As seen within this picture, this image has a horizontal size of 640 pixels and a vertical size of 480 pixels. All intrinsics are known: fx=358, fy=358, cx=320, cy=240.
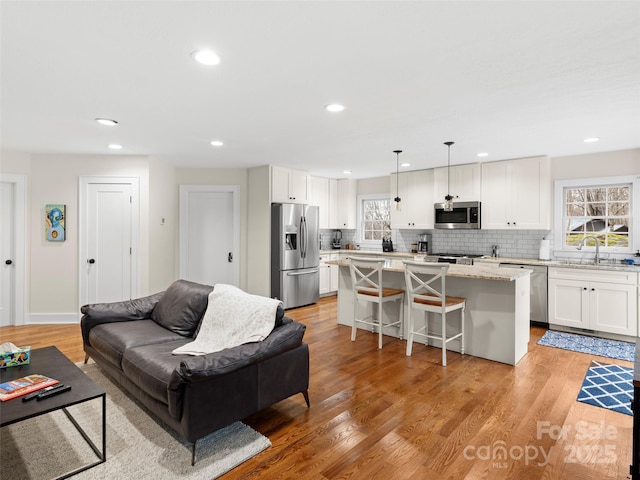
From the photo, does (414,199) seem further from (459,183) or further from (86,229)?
(86,229)

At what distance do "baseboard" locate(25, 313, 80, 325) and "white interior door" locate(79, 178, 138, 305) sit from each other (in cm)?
26

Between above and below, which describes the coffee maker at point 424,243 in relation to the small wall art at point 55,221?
below

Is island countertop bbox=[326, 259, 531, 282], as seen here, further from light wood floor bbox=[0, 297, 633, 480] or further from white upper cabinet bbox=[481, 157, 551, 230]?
white upper cabinet bbox=[481, 157, 551, 230]

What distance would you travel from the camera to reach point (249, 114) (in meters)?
3.37

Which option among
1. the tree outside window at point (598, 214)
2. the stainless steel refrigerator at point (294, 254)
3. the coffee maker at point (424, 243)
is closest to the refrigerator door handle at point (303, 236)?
the stainless steel refrigerator at point (294, 254)

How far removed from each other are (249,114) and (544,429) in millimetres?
3439

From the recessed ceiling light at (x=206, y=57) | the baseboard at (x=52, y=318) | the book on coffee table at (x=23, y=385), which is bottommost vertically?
the baseboard at (x=52, y=318)

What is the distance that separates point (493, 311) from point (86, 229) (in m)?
5.49

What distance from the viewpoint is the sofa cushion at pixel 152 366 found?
2.24 meters

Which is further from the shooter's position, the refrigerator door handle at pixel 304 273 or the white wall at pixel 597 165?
the refrigerator door handle at pixel 304 273

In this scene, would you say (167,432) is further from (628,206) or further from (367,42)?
(628,206)

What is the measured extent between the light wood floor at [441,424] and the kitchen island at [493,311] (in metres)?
0.16

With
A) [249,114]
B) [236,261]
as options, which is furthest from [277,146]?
[236,261]

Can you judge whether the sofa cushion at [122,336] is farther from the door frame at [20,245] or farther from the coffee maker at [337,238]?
the coffee maker at [337,238]
